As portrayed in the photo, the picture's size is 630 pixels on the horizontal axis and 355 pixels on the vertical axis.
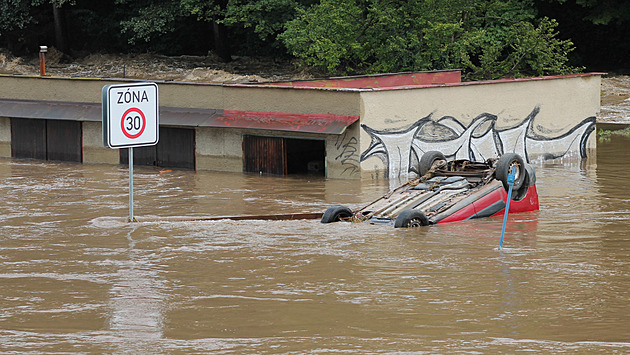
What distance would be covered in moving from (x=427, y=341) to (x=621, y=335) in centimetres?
226

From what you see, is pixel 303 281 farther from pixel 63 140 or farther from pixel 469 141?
pixel 63 140

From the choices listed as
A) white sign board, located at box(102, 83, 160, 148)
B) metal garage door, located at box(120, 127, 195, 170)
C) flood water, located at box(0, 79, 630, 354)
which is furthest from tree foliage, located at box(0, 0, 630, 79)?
white sign board, located at box(102, 83, 160, 148)

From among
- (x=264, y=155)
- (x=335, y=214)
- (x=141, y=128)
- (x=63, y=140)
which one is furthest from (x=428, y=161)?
(x=63, y=140)

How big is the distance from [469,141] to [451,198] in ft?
31.8

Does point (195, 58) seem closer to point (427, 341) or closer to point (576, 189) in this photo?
point (576, 189)

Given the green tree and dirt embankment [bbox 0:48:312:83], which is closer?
the green tree

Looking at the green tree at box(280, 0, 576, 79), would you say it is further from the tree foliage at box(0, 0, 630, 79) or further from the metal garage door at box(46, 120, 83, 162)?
the metal garage door at box(46, 120, 83, 162)

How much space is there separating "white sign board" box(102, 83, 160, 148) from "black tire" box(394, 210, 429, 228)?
475 centimetres

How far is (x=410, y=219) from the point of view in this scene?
1859 centimetres

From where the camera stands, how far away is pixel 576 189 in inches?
983

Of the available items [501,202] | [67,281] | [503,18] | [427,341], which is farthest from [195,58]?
[427,341]

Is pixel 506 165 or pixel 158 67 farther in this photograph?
pixel 158 67

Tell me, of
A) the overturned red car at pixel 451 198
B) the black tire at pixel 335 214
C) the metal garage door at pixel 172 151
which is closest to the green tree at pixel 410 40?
the metal garage door at pixel 172 151

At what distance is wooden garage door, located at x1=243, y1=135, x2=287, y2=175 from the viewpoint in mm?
28641
